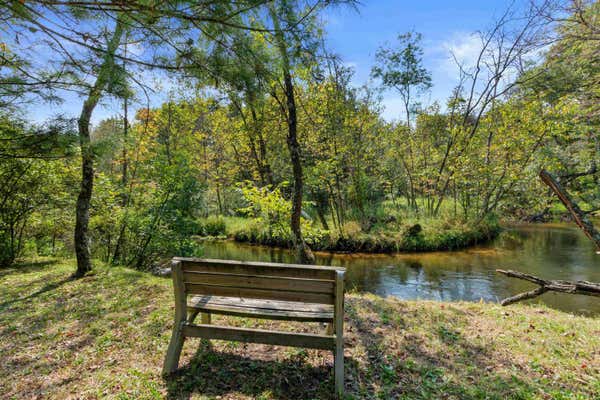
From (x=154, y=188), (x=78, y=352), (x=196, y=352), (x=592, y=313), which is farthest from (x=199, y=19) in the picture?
(x=592, y=313)

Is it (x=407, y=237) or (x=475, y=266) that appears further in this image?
(x=407, y=237)

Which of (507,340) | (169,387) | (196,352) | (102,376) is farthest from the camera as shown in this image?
(507,340)

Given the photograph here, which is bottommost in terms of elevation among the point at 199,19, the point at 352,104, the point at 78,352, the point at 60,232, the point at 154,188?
the point at 78,352

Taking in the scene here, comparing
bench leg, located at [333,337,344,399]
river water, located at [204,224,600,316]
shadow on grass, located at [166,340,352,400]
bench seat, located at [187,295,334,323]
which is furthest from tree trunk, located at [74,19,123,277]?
river water, located at [204,224,600,316]

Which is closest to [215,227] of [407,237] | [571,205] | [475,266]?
[407,237]

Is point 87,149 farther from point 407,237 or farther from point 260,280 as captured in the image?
point 407,237

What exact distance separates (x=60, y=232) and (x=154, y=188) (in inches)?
112

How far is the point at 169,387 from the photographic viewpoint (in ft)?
7.18

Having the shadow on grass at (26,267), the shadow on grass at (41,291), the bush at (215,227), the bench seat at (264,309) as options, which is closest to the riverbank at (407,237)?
the bush at (215,227)

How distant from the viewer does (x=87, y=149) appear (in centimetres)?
339

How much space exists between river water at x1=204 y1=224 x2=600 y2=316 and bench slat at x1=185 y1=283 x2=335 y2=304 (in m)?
3.74

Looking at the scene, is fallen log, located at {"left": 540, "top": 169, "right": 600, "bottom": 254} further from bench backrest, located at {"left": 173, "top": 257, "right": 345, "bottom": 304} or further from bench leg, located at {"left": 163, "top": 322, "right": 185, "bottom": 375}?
bench leg, located at {"left": 163, "top": 322, "right": 185, "bottom": 375}

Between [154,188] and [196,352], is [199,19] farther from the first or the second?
[154,188]

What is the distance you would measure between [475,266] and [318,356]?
25.2 feet
